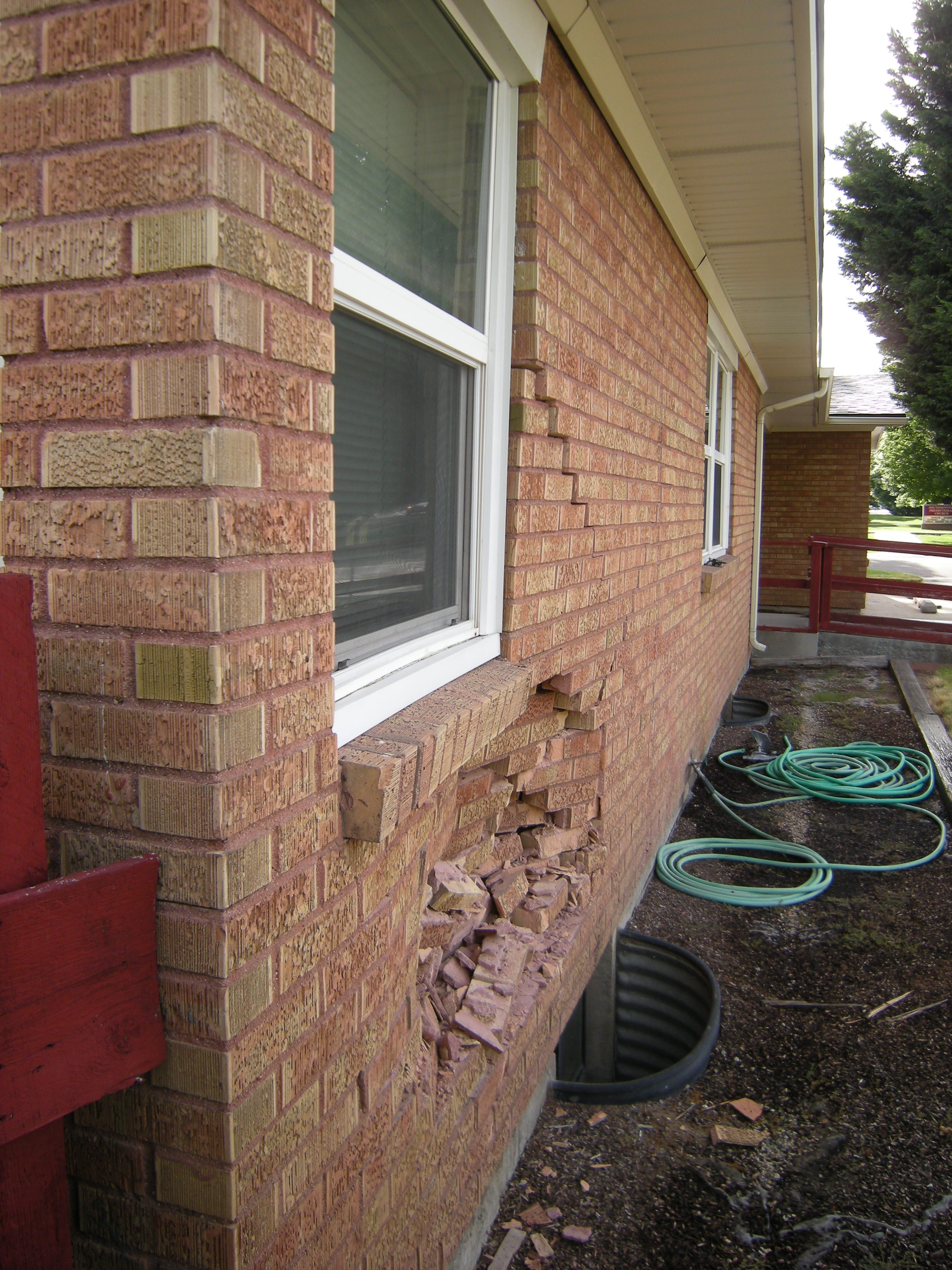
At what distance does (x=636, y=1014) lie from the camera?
3.85 meters

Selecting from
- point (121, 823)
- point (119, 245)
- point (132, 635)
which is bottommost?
point (121, 823)

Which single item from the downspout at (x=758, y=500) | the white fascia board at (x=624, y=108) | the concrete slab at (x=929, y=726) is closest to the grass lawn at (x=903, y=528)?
the downspout at (x=758, y=500)

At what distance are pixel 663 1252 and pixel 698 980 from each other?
1.31 m

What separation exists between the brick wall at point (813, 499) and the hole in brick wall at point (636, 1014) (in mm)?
12150

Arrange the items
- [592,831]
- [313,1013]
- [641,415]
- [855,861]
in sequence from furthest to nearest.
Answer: [855,861]
[641,415]
[592,831]
[313,1013]

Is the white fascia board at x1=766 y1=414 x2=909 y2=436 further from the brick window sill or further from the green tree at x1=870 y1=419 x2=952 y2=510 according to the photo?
the brick window sill

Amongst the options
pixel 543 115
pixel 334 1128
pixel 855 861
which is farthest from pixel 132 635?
pixel 855 861

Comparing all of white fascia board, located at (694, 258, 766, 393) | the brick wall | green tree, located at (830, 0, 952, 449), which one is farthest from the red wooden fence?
green tree, located at (830, 0, 952, 449)

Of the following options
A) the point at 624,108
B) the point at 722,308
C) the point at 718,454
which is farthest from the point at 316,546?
the point at 718,454

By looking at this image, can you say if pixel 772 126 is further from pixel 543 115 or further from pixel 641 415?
pixel 543 115

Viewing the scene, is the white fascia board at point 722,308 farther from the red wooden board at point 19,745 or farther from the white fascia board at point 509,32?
the red wooden board at point 19,745

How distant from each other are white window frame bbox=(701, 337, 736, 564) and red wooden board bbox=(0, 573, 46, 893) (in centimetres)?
540

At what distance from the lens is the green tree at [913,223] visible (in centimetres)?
1698

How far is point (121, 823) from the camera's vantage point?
Answer: 130 cm
